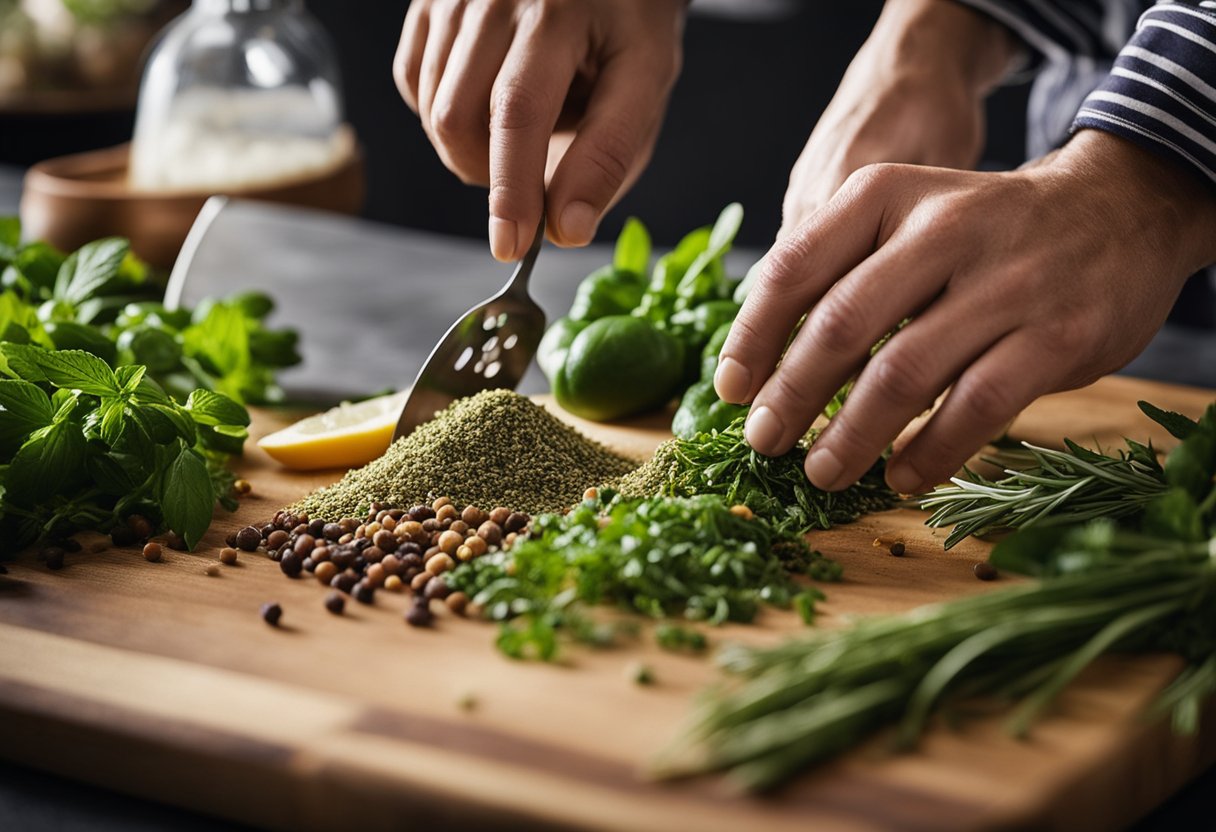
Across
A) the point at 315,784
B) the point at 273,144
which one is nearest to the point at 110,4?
the point at 273,144

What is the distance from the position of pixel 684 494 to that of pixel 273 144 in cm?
212

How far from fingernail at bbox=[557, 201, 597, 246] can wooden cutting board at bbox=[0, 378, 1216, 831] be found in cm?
57

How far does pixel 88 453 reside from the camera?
1.50 m

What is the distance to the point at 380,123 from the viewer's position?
6.05 meters

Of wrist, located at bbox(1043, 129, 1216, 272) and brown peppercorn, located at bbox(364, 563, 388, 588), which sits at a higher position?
wrist, located at bbox(1043, 129, 1216, 272)

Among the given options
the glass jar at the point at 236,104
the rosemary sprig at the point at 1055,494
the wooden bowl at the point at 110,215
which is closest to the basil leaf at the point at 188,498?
the rosemary sprig at the point at 1055,494

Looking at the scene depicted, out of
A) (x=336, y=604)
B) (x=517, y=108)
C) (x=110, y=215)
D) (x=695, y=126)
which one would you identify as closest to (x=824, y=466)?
(x=336, y=604)

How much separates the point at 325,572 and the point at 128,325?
2.80ft

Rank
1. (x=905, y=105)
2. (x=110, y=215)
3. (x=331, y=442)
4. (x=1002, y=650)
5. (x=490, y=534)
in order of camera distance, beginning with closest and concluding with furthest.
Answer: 1. (x=1002, y=650)
2. (x=490, y=534)
3. (x=331, y=442)
4. (x=905, y=105)
5. (x=110, y=215)

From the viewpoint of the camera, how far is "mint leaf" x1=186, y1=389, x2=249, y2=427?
5.32ft

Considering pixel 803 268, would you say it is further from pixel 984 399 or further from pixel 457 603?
pixel 457 603

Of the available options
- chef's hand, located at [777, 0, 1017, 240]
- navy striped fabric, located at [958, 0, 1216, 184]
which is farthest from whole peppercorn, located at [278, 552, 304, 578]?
navy striped fabric, located at [958, 0, 1216, 184]

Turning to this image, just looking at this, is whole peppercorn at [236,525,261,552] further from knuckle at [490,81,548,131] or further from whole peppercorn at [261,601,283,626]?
knuckle at [490,81,548,131]

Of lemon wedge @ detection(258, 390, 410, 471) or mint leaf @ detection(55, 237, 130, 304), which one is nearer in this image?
lemon wedge @ detection(258, 390, 410, 471)
